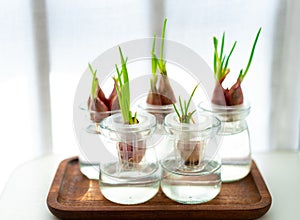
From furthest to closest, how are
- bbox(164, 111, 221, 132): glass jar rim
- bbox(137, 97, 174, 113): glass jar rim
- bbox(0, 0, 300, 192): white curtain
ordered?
bbox(0, 0, 300, 192): white curtain < bbox(137, 97, 174, 113): glass jar rim < bbox(164, 111, 221, 132): glass jar rim

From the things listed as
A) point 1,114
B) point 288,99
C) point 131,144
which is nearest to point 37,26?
point 1,114

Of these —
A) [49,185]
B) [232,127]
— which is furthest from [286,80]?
[49,185]

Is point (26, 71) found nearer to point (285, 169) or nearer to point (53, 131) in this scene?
point (53, 131)

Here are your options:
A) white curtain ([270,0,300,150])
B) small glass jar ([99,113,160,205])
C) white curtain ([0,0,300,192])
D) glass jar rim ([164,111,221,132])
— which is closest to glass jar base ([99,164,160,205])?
small glass jar ([99,113,160,205])

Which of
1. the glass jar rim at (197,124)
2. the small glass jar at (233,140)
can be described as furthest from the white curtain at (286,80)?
the glass jar rim at (197,124)

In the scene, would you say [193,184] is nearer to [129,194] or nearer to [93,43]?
[129,194]

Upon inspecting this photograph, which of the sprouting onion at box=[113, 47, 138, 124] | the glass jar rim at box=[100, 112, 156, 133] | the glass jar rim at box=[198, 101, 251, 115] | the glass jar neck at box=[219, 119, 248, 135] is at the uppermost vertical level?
the sprouting onion at box=[113, 47, 138, 124]

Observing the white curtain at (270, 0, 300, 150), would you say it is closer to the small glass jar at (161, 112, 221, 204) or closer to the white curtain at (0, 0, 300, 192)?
the white curtain at (0, 0, 300, 192)
